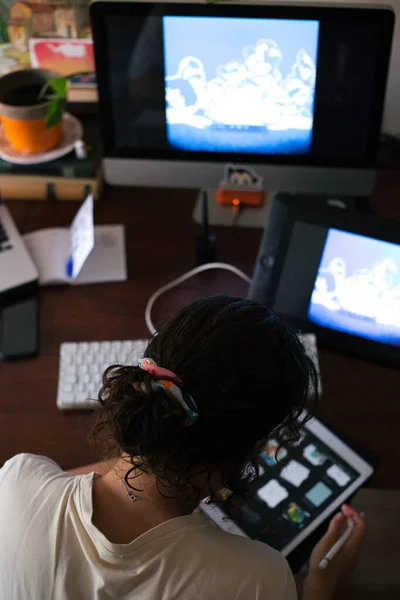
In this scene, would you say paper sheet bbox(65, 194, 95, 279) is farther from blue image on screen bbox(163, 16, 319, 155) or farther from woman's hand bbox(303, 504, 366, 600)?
woman's hand bbox(303, 504, 366, 600)

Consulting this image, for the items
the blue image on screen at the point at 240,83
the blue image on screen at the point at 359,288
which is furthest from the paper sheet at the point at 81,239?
the blue image on screen at the point at 359,288

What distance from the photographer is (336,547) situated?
995mm

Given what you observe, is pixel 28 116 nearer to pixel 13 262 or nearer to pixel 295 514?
pixel 13 262

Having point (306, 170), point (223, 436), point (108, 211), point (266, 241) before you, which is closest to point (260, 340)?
point (223, 436)

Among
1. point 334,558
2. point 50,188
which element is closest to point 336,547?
point 334,558

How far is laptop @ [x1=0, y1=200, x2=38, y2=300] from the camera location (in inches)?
52.3

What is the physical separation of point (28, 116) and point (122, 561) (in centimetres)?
93

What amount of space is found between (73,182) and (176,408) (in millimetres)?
922

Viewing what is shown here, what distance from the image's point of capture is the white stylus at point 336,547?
0.98 metres

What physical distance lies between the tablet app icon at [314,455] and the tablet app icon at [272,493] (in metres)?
0.07

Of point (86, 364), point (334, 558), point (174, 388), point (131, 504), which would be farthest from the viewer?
point (86, 364)

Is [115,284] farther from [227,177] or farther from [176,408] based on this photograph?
[176,408]

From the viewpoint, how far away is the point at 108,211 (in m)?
1.52

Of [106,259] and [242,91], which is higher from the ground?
[242,91]
